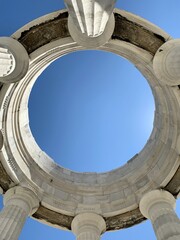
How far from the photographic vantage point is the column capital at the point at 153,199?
2192cm

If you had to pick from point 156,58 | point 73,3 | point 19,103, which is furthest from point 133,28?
point 19,103

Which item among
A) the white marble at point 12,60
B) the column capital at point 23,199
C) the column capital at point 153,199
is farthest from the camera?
the column capital at point 153,199

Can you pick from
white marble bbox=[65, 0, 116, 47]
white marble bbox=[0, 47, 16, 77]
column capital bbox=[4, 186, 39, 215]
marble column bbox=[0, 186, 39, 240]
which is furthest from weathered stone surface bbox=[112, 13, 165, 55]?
→ marble column bbox=[0, 186, 39, 240]

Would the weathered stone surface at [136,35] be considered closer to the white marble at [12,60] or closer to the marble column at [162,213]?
the white marble at [12,60]

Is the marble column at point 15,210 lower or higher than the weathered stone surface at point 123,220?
lower

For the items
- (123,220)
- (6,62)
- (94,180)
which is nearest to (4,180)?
(94,180)

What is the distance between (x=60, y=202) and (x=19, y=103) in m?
8.37

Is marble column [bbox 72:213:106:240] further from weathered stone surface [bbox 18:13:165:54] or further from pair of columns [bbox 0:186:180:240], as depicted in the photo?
weathered stone surface [bbox 18:13:165:54]

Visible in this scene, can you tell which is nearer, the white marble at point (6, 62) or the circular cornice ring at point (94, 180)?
the white marble at point (6, 62)

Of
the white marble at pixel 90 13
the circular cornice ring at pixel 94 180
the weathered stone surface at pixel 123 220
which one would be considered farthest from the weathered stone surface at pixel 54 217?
the white marble at pixel 90 13

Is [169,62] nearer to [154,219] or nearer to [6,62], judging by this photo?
[6,62]

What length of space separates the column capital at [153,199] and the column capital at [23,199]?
782 centimetres

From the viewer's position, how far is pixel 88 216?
2344 cm

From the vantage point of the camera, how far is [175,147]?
23.2m
